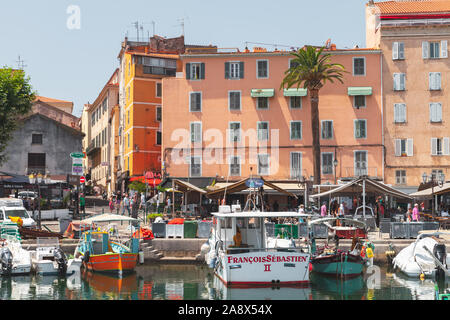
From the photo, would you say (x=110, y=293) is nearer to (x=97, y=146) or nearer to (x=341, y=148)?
(x=341, y=148)

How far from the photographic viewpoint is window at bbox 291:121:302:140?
52.8m

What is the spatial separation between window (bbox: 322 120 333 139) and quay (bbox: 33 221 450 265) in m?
20.4

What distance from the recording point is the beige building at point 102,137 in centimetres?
7450

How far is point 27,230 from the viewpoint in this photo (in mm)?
32906

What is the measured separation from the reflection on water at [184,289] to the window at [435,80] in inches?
1079

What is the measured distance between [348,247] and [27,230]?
1647 cm

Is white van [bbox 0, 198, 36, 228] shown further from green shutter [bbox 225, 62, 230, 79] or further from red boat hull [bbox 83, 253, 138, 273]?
green shutter [bbox 225, 62, 230, 79]

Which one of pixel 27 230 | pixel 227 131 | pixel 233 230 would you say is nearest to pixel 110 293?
pixel 233 230

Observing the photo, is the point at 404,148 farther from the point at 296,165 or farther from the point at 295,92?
the point at 295,92

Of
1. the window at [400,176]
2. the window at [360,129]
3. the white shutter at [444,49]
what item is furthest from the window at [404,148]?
the white shutter at [444,49]

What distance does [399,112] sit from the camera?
171ft

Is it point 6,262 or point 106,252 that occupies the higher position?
point 106,252

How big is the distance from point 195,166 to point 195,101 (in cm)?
559

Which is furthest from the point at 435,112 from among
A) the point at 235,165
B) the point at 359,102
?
the point at 235,165
